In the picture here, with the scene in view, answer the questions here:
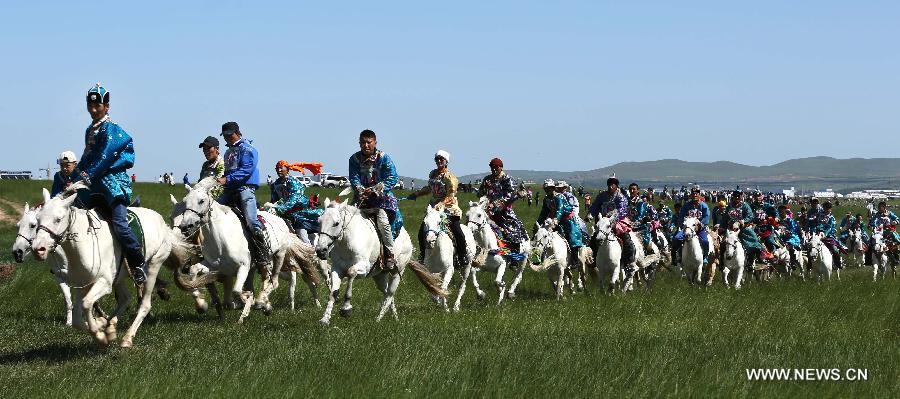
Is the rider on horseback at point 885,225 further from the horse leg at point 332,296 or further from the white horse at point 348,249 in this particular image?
the horse leg at point 332,296

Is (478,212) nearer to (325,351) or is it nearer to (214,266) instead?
(214,266)

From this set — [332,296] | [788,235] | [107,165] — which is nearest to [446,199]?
[332,296]

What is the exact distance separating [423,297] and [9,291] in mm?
7848

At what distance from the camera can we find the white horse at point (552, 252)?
2130cm

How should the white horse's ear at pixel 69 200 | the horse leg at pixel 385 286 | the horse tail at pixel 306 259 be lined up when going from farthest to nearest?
the horse tail at pixel 306 259, the horse leg at pixel 385 286, the white horse's ear at pixel 69 200

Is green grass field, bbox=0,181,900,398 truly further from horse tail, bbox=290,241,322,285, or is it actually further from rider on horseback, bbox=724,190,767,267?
rider on horseback, bbox=724,190,767,267

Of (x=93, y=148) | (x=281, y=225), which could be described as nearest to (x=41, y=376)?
A: (x=93, y=148)

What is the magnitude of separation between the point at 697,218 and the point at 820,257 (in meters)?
7.97

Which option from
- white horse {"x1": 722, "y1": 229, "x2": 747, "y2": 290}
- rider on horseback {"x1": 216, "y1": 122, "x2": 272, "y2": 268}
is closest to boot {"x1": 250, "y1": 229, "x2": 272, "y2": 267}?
rider on horseback {"x1": 216, "y1": 122, "x2": 272, "y2": 268}

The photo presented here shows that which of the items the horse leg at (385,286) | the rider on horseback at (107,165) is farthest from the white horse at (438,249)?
the rider on horseback at (107,165)

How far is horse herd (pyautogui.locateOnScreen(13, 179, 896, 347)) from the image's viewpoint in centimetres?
1175

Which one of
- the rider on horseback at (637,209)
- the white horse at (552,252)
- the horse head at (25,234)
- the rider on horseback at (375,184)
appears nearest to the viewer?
the horse head at (25,234)

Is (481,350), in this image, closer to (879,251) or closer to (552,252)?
(552,252)

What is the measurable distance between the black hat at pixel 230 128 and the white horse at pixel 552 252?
7.59 m
